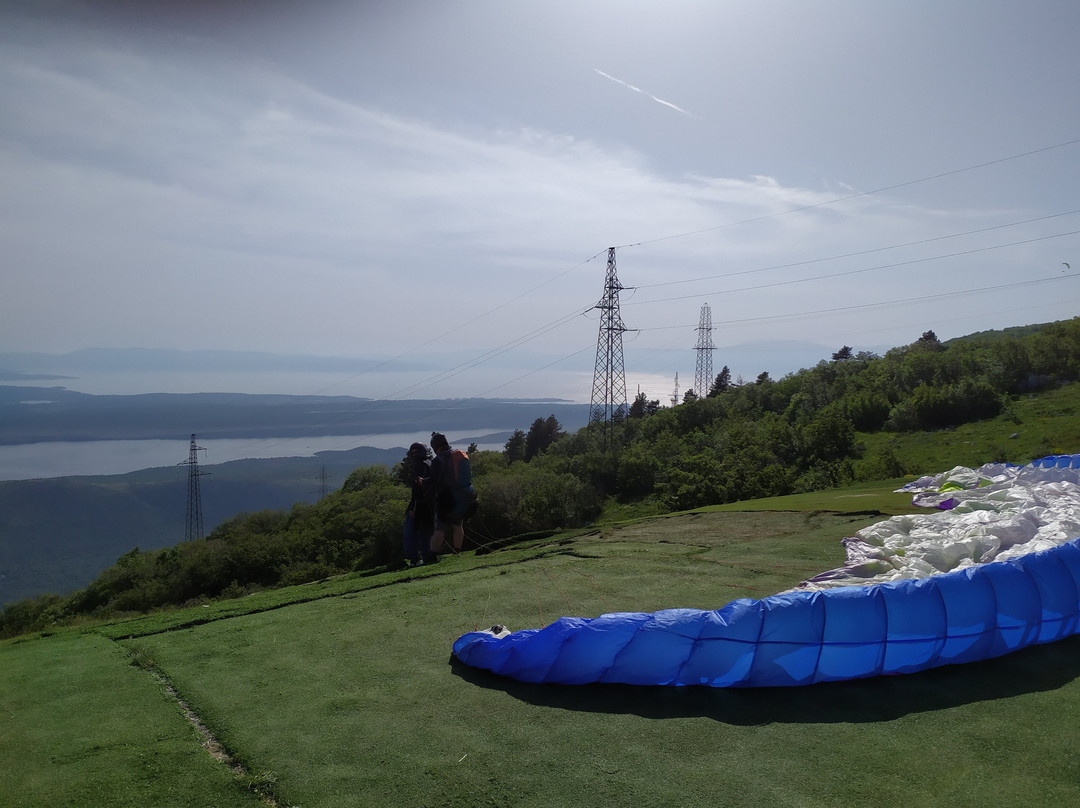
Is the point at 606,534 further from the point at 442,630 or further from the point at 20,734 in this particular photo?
the point at 20,734

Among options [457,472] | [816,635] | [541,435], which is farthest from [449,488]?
[541,435]

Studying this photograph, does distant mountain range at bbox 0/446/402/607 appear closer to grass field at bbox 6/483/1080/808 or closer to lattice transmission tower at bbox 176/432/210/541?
lattice transmission tower at bbox 176/432/210/541

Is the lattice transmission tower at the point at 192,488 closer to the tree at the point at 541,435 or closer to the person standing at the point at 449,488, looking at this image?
the tree at the point at 541,435

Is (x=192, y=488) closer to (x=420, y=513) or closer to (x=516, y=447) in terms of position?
(x=516, y=447)

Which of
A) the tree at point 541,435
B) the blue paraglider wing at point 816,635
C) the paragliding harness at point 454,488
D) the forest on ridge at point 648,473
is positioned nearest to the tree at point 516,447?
the tree at point 541,435

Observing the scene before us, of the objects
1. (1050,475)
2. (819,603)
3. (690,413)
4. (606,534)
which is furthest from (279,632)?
(690,413)

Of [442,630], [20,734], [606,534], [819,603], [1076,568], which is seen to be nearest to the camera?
[20,734]
